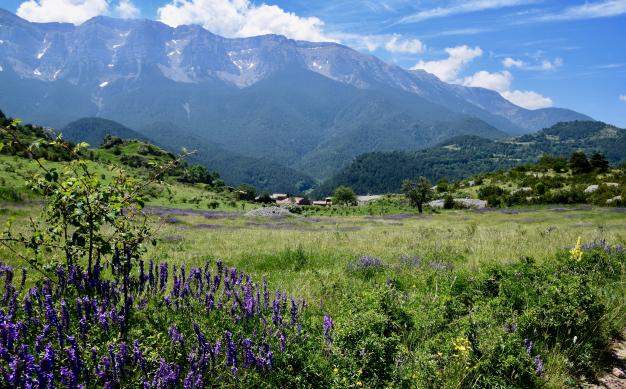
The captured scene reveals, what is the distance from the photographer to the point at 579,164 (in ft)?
190

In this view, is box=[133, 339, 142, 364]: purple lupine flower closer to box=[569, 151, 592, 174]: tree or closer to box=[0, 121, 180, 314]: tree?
box=[0, 121, 180, 314]: tree

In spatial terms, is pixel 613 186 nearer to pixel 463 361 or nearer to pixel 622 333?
pixel 622 333

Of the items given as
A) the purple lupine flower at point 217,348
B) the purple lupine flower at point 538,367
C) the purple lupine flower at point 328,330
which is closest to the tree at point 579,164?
the purple lupine flower at point 538,367

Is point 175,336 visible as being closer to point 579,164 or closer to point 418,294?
point 418,294

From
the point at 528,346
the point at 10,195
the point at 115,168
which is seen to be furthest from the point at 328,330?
the point at 10,195

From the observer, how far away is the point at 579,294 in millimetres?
6199

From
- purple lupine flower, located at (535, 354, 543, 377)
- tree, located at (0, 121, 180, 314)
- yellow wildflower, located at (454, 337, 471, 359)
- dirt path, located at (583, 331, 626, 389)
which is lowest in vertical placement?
dirt path, located at (583, 331, 626, 389)

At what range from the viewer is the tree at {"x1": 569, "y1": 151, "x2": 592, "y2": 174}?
2216 inches

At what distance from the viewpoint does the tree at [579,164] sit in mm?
56278

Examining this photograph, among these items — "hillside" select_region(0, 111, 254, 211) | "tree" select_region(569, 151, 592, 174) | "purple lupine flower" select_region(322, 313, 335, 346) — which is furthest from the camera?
"tree" select_region(569, 151, 592, 174)

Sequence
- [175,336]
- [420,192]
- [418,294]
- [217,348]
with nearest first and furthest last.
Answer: [217,348] < [175,336] < [418,294] < [420,192]

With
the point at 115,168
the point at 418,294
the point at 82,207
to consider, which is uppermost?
the point at 115,168

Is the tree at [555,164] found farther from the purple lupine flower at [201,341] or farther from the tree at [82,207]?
the purple lupine flower at [201,341]

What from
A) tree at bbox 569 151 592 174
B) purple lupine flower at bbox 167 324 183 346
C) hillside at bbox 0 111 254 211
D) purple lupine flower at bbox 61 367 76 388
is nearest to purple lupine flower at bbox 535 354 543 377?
purple lupine flower at bbox 167 324 183 346
